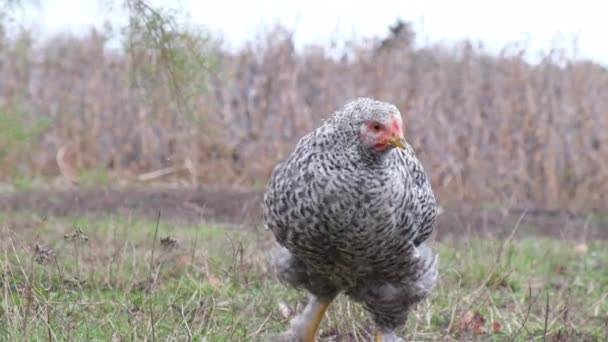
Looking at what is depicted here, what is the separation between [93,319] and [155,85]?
2485 mm

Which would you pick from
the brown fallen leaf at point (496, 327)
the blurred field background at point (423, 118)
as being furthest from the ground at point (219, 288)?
the blurred field background at point (423, 118)

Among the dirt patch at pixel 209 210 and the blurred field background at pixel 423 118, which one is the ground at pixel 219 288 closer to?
the dirt patch at pixel 209 210

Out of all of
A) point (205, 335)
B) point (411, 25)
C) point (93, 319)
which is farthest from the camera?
point (411, 25)

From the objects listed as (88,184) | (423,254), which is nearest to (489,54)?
(88,184)

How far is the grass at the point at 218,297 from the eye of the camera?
130 inches

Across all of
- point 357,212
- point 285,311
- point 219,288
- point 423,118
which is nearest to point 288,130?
point 423,118

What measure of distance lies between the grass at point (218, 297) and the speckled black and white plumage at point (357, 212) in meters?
0.42

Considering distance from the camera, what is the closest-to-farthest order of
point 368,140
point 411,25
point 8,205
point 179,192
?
1. point 368,140
2. point 8,205
3. point 179,192
4. point 411,25

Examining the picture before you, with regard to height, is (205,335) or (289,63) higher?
(289,63)

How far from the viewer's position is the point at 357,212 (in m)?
3.02

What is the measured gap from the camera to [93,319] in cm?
368

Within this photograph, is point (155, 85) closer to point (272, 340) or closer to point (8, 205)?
point (272, 340)

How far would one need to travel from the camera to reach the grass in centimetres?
330

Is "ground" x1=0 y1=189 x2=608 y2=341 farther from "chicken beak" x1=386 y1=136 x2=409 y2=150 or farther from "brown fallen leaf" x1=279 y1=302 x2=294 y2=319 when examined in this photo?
"chicken beak" x1=386 y1=136 x2=409 y2=150
